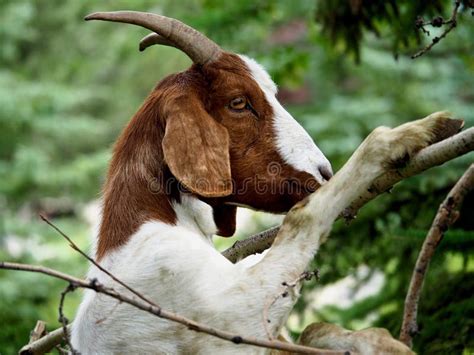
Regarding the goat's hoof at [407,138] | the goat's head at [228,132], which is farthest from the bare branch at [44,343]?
the goat's hoof at [407,138]

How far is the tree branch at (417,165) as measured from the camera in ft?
13.0

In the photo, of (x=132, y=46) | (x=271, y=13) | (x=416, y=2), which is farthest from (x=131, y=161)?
(x=132, y=46)

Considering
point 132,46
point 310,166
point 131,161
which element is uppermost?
point 132,46

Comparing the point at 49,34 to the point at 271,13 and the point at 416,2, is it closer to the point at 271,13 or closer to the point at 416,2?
the point at 271,13

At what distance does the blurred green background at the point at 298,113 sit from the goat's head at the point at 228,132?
3.65 ft

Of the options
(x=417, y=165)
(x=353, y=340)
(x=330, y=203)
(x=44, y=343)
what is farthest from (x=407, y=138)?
(x=44, y=343)

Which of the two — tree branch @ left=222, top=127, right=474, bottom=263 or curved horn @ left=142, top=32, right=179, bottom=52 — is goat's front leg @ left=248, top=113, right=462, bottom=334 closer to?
tree branch @ left=222, top=127, right=474, bottom=263

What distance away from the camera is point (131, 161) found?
4.92 m

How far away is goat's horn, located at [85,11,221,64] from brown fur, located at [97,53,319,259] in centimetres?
7

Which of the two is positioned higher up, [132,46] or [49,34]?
[49,34]

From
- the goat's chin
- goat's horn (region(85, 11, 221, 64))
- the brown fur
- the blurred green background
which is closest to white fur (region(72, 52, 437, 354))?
the brown fur

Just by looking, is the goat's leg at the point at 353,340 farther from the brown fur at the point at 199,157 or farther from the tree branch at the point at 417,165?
the brown fur at the point at 199,157

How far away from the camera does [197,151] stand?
185 inches

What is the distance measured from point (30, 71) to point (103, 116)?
361 centimetres
